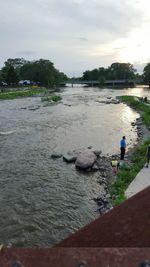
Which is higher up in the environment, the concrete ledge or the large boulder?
the concrete ledge

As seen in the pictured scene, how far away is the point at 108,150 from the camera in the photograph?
21156mm

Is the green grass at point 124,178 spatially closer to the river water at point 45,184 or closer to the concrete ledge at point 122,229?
the river water at point 45,184

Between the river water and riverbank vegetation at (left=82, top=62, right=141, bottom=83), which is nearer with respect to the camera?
the river water

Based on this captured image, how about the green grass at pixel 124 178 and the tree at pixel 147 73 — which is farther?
the tree at pixel 147 73

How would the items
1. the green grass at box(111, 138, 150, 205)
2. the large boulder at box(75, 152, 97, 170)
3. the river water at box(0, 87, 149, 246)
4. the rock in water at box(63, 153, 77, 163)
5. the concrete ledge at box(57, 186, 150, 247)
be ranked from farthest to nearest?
1. the rock in water at box(63, 153, 77, 163)
2. the large boulder at box(75, 152, 97, 170)
3. the green grass at box(111, 138, 150, 205)
4. the river water at box(0, 87, 149, 246)
5. the concrete ledge at box(57, 186, 150, 247)

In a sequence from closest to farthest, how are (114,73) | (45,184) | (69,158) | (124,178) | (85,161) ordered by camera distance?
(124,178) < (45,184) < (85,161) < (69,158) < (114,73)

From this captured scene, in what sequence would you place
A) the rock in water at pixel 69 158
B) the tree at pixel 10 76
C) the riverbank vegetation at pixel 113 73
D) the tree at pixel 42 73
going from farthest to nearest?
the riverbank vegetation at pixel 113 73 < the tree at pixel 42 73 < the tree at pixel 10 76 < the rock in water at pixel 69 158

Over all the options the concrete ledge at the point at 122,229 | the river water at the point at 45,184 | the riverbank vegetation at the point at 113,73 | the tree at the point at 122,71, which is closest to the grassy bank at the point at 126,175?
the river water at the point at 45,184

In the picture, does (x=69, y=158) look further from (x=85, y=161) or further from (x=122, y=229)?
(x=122, y=229)

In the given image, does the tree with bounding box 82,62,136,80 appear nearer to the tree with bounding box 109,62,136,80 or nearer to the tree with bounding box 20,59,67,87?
the tree with bounding box 109,62,136,80

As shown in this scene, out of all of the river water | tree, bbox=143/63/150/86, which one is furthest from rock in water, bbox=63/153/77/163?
tree, bbox=143/63/150/86

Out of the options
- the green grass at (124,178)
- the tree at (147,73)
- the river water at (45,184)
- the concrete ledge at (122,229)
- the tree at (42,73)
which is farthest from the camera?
the tree at (147,73)

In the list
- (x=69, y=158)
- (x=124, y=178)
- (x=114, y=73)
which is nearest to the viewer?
(x=124, y=178)

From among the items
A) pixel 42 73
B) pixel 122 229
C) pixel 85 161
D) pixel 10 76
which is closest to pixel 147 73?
pixel 42 73
